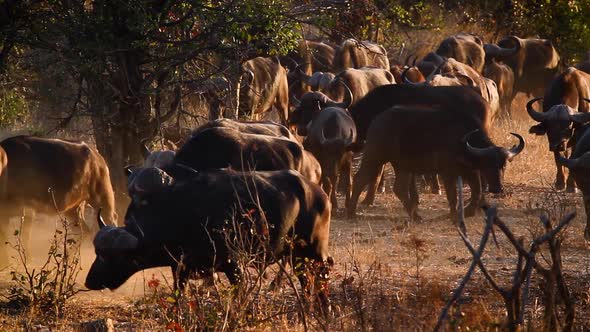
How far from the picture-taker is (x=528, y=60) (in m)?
25.2

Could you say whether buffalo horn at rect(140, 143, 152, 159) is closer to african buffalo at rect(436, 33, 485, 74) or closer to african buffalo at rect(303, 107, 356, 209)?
african buffalo at rect(303, 107, 356, 209)

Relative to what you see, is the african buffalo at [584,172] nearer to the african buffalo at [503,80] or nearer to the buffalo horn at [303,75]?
the buffalo horn at [303,75]

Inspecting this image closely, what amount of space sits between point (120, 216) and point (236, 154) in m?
3.12

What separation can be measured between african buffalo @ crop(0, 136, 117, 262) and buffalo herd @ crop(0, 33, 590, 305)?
1 cm

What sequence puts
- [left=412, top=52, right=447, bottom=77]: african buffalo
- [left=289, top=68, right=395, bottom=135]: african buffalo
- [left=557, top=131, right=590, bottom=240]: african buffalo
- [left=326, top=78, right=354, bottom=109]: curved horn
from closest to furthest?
[left=557, top=131, right=590, bottom=240]: african buffalo, [left=326, top=78, right=354, bottom=109]: curved horn, [left=289, top=68, right=395, bottom=135]: african buffalo, [left=412, top=52, right=447, bottom=77]: african buffalo

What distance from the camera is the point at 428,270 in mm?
9992

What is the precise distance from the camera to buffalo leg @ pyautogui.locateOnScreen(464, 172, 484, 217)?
1378 cm

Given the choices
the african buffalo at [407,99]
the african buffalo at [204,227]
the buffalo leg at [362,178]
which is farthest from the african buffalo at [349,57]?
the african buffalo at [204,227]

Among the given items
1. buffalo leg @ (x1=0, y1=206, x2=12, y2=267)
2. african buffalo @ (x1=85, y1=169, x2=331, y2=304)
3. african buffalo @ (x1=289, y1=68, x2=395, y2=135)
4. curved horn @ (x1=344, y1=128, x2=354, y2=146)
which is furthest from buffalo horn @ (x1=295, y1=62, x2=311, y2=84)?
african buffalo @ (x1=85, y1=169, x2=331, y2=304)

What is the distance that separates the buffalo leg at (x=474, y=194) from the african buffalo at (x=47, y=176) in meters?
4.33

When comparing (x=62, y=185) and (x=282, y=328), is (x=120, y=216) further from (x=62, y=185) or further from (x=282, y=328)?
(x=282, y=328)

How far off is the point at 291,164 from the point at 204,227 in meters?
2.47

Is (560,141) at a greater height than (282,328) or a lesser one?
greater

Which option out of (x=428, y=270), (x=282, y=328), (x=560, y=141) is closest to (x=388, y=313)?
(x=282, y=328)
